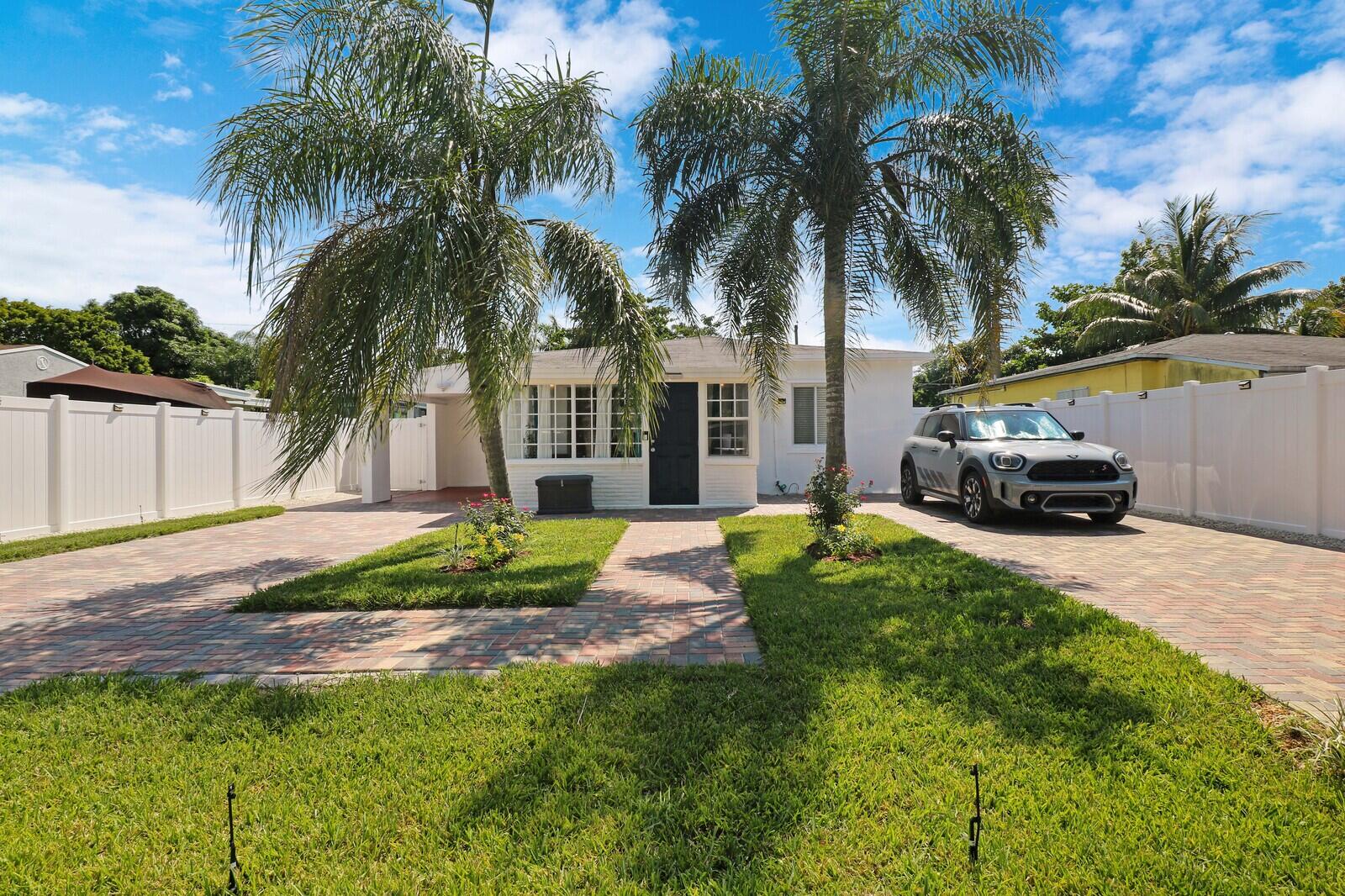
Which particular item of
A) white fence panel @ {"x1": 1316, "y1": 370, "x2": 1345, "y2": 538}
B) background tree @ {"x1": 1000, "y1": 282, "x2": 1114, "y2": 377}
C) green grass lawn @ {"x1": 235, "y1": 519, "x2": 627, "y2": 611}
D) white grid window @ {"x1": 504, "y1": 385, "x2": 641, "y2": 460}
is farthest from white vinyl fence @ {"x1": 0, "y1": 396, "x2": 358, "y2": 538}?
background tree @ {"x1": 1000, "y1": 282, "x2": 1114, "y2": 377}

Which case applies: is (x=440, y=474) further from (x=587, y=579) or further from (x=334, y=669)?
(x=334, y=669)

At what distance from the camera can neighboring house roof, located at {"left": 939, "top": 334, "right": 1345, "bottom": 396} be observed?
12.9 metres

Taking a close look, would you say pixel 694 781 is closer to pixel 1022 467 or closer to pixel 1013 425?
pixel 1022 467

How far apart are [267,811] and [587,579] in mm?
3835

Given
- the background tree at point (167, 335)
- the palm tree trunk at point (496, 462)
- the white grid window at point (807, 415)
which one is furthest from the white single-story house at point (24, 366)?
the white grid window at point (807, 415)

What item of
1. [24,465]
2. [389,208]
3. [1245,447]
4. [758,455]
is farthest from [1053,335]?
[24,465]

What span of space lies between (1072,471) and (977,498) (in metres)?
1.33

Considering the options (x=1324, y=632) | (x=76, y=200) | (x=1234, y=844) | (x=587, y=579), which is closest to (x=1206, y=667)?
(x=1324, y=632)

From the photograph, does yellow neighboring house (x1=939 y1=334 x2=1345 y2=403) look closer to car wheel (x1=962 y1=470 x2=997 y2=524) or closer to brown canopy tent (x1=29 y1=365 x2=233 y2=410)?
car wheel (x1=962 y1=470 x2=997 y2=524)

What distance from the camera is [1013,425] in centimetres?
1023

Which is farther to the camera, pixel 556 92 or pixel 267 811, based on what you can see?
pixel 556 92

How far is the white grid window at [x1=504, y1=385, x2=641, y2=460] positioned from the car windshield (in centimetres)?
622

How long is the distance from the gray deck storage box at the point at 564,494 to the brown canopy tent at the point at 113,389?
527 inches

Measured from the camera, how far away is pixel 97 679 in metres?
3.80
